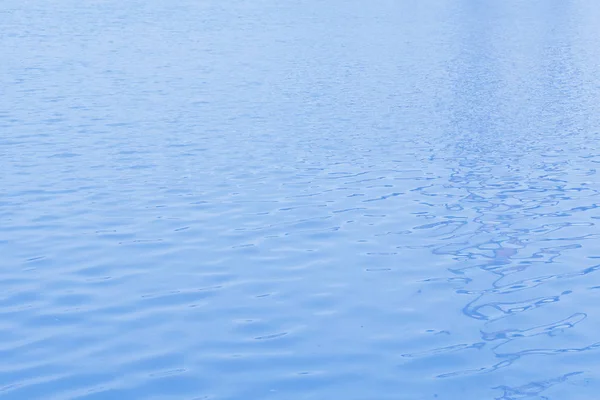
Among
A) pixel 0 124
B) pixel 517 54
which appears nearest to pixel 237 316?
pixel 0 124

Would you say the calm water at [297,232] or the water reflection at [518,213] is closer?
the calm water at [297,232]

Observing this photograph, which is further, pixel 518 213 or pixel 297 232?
pixel 518 213

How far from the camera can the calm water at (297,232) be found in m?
8.13

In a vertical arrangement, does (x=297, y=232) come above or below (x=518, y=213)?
above

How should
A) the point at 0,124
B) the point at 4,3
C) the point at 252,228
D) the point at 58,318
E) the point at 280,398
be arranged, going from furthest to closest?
the point at 4,3 → the point at 0,124 → the point at 252,228 → the point at 58,318 → the point at 280,398

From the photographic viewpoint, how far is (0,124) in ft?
58.6

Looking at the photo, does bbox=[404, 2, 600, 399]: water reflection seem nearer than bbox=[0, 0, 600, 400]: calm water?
No

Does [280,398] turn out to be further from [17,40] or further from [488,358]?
[17,40]

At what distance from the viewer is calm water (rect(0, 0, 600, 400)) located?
813 cm

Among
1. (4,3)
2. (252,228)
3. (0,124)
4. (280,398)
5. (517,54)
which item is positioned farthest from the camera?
(4,3)

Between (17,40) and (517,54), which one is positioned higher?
(17,40)

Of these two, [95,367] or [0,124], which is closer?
[95,367]

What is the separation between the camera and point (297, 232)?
11820 millimetres

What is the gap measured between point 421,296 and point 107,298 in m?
3.36
